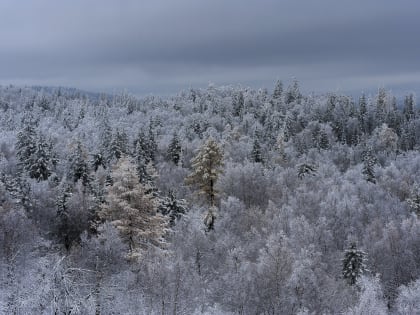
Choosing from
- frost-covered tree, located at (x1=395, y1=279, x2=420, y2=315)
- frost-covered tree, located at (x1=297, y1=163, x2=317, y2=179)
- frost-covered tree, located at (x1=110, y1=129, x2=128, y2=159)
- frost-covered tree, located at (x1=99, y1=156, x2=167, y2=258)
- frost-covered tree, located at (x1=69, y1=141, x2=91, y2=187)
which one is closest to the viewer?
frost-covered tree, located at (x1=99, y1=156, x2=167, y2=258)

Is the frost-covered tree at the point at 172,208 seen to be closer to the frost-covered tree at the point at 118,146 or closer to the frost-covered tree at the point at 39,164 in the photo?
the frost-covered tree at the point at 39,164

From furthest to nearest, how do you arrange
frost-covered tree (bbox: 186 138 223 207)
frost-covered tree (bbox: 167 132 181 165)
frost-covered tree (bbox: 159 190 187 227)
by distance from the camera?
frost-covered tree (bbox: 167 132 181 165)
frost-covered tree (bbox: 159 190 187 227)
frost-covered tree (bbox: 186 138 223 207)

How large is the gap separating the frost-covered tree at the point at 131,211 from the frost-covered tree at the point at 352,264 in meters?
21.8

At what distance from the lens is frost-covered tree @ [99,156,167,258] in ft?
105

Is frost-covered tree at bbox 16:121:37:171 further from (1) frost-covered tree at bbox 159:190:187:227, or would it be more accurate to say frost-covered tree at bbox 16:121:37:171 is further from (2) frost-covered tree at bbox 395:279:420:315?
(2) frost-covered tree at bbox 395:279:420:315

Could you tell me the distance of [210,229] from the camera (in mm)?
50438

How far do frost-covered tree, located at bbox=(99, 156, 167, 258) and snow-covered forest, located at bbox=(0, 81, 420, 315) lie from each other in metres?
0.10

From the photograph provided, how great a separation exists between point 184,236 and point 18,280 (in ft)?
73.3

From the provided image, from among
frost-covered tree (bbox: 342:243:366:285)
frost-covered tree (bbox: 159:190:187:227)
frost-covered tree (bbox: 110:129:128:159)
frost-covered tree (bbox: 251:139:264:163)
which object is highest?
frost-covered tree (bbox: 110:129:128:159)

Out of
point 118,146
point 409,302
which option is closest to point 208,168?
point 409,302

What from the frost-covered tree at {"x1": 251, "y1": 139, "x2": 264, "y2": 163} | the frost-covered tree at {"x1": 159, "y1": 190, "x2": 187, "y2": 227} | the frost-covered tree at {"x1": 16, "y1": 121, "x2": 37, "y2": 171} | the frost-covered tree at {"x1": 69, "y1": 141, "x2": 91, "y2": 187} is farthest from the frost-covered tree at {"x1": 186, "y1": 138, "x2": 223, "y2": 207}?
the frost-covered tree at {"x1": 251, "y1": 139, "x2": 264, "y2": 163}

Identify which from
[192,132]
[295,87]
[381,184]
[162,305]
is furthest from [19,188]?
[295,87]

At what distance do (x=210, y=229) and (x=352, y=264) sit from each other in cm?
1516

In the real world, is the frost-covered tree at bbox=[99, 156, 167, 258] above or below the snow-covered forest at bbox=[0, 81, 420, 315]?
above
